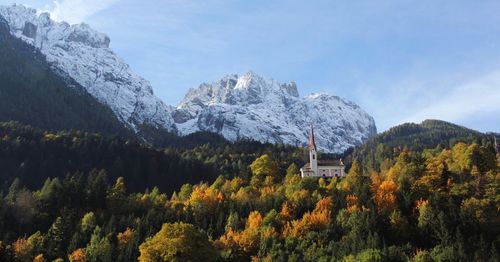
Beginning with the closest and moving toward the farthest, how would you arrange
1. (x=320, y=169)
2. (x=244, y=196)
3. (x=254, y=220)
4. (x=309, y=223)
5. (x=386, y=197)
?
(x=309, y=223), (x=254, y=220), (x=386, y=197), (x=244, y=196), (x=320, y=169)

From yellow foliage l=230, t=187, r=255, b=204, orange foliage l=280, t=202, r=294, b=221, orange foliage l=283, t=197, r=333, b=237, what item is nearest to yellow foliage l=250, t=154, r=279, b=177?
yellow foliage l=230, t=187, r=255, b=204

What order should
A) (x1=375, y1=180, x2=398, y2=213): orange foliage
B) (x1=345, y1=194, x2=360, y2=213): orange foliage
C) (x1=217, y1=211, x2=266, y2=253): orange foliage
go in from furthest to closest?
1. (x1=375, y1=180, x2=398, y2=213): orange foliage
2. (x1=345, y1=194, x2=360, y2=213): orange foliage
3. (x1=217, y1=211, x2=266, y2=253): orange foliage

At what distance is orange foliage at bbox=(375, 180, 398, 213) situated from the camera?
401ft

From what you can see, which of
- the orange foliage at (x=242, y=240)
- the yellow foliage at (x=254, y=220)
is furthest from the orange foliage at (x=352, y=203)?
the orange foliage at (x=242, y=240)

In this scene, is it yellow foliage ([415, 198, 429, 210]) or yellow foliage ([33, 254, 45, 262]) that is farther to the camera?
yellow foliage ([415, 198, 429, 210])

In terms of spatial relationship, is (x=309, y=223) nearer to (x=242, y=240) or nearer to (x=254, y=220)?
(x=254, y=220)

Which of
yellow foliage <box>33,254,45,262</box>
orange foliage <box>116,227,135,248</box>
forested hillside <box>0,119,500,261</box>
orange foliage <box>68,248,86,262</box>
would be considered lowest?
yellow foliage <box>33,254,45,262</box>

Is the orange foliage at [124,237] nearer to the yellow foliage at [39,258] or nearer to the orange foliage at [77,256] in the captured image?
the orange foliage at [77,256]

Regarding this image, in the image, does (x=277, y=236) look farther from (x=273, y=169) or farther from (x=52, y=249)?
(x=273, y=169)

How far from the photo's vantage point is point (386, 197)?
125875 mm

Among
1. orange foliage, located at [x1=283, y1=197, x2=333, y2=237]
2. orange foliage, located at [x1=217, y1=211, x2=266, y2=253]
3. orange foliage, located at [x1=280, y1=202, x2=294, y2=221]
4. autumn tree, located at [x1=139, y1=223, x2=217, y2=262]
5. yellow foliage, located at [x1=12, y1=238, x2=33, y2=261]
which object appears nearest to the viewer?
autumn tree, located at [x1=139, y1=223, x2=217, y2=262]

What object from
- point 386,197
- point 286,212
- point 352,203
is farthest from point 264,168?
point 386,197

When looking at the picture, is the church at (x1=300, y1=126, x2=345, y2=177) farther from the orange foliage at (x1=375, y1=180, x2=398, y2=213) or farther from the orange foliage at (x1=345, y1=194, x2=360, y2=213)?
the orange foliage at (x1=345, y1=194, x2=360, y2=213)

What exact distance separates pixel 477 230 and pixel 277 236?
40.4 meters
